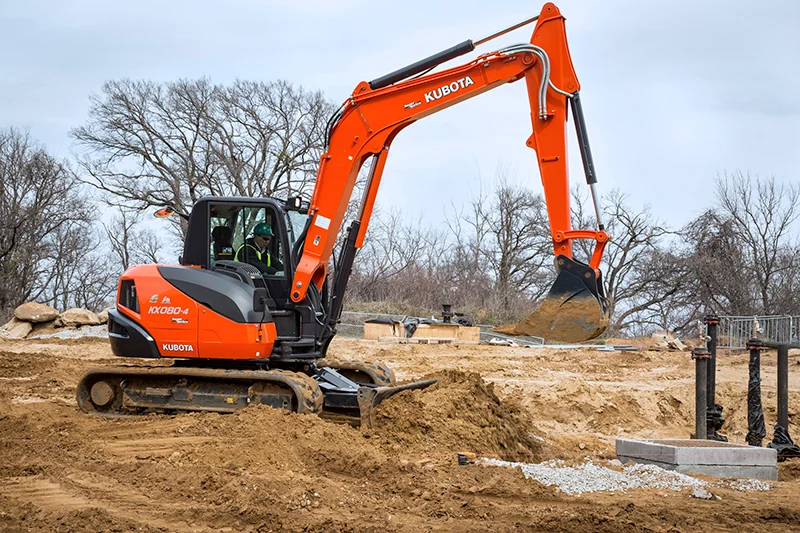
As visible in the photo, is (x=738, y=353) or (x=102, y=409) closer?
(x=102, y=409)

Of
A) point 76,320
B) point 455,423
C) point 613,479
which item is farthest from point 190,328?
point 76,320

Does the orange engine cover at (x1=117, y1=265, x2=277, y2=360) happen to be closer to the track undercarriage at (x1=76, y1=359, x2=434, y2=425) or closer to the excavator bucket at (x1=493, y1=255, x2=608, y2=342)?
the track undercarriage at (x1=76, y1=359, x2=434, y2=425)

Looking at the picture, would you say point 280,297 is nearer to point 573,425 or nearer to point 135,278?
point 135,278

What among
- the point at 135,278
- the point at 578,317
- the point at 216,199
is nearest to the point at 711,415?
the point at 578,317

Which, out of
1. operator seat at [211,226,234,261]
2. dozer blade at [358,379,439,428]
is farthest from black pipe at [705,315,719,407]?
operator seat at [211,226,234,261]

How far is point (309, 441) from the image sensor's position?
6742 millimetres

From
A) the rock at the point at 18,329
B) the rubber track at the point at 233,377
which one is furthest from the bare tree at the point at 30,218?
the rubber track at the point at 233,377

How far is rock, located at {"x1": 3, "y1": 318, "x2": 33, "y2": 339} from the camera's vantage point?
21.8 m

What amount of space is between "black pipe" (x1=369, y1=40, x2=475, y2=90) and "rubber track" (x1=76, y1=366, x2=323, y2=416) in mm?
3119

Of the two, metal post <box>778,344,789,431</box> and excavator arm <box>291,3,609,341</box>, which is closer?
excavator arm <box>291,3,609,341</box>

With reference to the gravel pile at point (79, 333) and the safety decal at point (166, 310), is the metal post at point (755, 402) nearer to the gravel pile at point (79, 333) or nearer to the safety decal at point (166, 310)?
the safety decal at point (166, 310)

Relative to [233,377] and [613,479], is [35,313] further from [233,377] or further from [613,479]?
[613,479]

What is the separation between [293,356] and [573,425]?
4.43 metres

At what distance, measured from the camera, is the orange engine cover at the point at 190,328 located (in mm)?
7523
